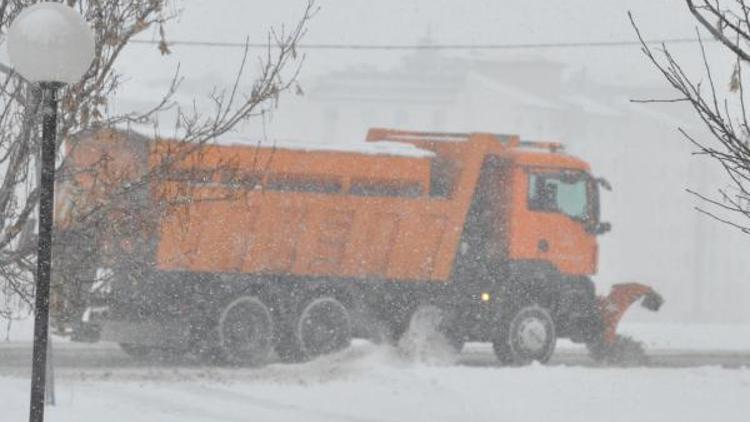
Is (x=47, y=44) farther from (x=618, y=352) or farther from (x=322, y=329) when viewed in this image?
(x=618, y=352)

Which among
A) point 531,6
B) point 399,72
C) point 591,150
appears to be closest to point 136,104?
point 399,72

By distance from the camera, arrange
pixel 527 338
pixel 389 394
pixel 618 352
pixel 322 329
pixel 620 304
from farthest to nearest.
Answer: pixel 618 352 → pixel 620 304 → pixel 527 338 → pixel 322 329 → pixel 389 394

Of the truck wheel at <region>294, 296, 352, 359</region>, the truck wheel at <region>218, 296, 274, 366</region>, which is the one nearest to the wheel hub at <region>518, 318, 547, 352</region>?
the truck wheel at <region>294, 296, 352, 359</region>

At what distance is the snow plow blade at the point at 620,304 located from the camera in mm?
19047

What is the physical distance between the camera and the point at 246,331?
16875mm

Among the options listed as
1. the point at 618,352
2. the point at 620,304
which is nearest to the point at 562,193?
the point at 620,304

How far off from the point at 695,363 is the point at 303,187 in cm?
705

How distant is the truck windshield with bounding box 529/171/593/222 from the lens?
18641 millimetres

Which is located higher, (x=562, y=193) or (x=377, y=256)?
(x=562, y=193)

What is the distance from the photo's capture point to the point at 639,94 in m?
76.6

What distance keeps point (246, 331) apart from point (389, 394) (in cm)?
285

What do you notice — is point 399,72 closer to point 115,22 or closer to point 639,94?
point 639,94

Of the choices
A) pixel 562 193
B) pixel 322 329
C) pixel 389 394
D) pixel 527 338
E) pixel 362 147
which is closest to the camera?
pixel 389 394

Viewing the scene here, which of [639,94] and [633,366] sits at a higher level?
[639,94]
